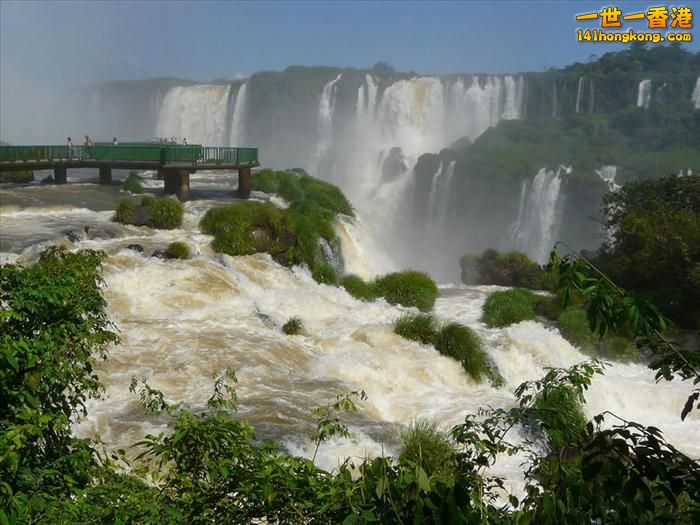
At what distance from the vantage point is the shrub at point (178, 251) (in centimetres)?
1695

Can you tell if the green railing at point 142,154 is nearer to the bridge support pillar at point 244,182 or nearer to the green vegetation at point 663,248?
the bridge support pillar at point 244,182

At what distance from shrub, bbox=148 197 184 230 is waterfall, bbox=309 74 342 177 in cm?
4008

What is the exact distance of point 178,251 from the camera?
16969 millimetres

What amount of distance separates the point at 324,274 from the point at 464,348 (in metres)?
6.13

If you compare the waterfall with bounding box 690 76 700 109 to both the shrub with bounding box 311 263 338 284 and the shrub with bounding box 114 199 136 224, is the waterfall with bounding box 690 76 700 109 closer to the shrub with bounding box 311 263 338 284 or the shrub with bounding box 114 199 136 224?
the shrub with bounding box 311 263 338 284

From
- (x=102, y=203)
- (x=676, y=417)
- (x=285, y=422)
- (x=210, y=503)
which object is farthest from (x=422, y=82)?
(x=210, y=503)

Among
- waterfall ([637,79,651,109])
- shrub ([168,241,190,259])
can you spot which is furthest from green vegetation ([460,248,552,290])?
waterfall ([637,79,651,109])

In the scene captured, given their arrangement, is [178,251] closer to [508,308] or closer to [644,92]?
[508,308]

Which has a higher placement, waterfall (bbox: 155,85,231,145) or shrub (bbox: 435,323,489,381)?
waterfall (bbox: 155,85,231,145)

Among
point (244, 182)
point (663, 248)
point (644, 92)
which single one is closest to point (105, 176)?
point (244, 182)

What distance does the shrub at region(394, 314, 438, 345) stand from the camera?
14.0m

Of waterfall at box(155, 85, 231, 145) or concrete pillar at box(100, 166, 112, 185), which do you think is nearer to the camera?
concrete pillar at box(100, 166, 112, 185)

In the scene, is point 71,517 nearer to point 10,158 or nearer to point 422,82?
point 10,158

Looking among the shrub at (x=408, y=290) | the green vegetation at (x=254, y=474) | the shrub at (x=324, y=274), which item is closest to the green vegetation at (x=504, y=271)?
the shrub at (x=408, y=290)
